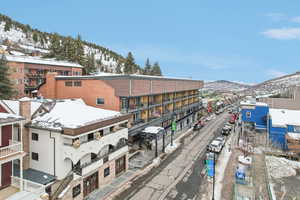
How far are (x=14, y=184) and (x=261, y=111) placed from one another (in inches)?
2045

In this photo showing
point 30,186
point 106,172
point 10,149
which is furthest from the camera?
point 106,172

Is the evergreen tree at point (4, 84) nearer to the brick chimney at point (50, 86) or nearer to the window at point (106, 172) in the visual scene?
the brick chimney at point (50, 86)

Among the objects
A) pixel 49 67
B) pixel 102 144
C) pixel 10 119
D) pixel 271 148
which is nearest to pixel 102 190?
pixel 102 144

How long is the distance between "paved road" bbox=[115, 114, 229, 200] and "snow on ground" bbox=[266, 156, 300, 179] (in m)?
9.97

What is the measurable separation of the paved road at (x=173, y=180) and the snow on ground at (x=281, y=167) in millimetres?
9966

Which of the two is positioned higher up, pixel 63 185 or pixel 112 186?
pixel 63 185

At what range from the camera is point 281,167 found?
96.7 ft

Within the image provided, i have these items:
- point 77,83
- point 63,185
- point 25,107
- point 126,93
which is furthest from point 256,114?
point 25,107

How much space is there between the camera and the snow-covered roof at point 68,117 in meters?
19.7

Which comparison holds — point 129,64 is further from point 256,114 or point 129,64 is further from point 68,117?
point 68,117

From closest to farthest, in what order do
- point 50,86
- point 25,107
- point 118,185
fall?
1. point 25,107
2. point 118,185
3. point 50,86

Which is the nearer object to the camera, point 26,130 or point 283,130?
point 26,130

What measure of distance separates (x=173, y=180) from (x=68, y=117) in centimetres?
1485

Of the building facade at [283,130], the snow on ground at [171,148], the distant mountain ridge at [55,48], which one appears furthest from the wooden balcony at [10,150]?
the distant mountain ridge at [55,48]
